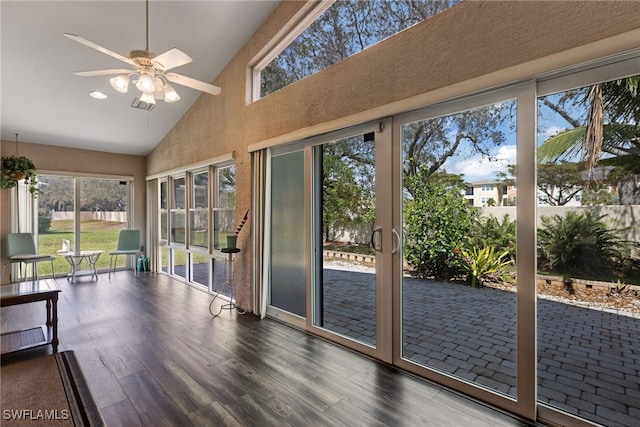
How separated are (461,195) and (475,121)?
53 centimetres

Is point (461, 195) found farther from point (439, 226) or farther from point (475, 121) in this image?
point (475, 121)

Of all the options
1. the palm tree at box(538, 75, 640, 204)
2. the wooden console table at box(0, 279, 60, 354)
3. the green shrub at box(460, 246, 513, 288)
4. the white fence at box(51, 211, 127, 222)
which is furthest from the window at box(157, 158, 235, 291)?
the palm tree at box(538, 75, 640, 204)

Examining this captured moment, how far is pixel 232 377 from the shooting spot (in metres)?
2.30

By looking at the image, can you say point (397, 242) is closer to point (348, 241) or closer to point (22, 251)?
point (348, 241)

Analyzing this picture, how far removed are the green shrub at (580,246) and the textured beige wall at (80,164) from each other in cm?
725

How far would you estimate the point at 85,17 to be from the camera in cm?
305

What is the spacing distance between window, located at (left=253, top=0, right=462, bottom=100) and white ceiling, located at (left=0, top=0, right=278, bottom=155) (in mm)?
541

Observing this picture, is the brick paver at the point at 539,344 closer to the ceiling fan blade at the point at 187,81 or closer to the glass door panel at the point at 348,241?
the glass door panel at the point at 348,241

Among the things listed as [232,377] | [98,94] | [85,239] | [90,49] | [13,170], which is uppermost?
[90,49]

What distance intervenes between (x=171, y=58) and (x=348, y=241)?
2103 mm

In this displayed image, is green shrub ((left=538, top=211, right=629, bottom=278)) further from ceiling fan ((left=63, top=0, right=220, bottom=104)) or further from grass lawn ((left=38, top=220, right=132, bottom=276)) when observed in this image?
grass lawn ((left=38, top=220, right=132, bottom=276))

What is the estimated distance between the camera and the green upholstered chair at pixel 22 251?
494 centimetres

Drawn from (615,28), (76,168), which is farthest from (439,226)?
(76,168)

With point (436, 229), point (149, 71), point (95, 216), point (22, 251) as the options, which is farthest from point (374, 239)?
point (95, 216)
